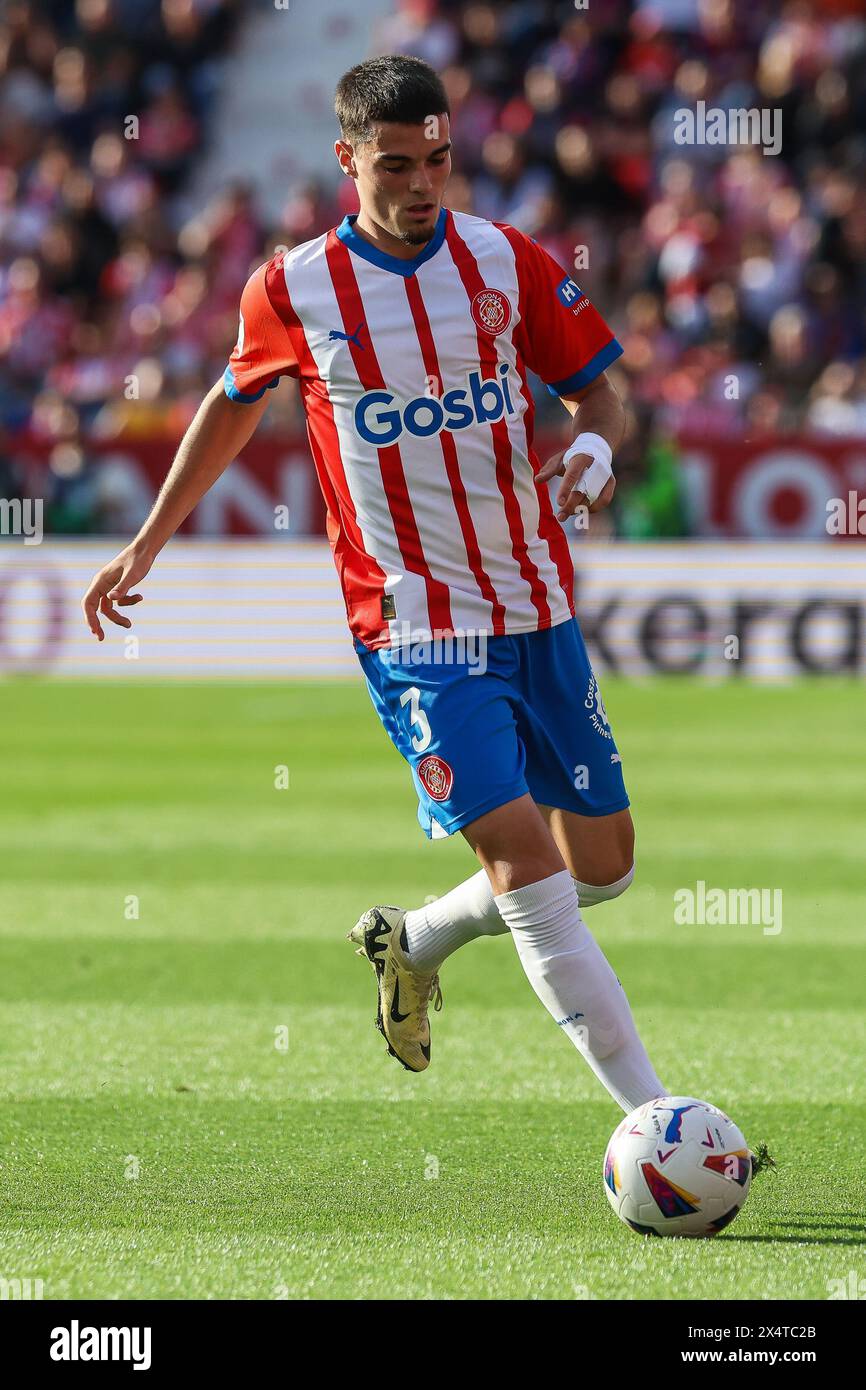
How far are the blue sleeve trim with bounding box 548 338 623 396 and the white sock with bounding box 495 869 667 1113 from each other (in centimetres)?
118

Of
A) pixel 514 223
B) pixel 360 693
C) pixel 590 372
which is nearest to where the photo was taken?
pixel 590 372

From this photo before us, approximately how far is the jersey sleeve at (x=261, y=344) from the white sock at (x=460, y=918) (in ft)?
4.13

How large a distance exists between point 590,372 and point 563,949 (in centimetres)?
136

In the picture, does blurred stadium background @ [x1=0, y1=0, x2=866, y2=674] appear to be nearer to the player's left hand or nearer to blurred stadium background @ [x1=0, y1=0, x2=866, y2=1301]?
blurred stadium background @ [x1=0, y1=0, x2=866, y2=1301]

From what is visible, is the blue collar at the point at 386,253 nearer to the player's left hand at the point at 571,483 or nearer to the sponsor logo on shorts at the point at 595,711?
the player's left hand at the point at 571,483

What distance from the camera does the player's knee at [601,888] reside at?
193 inches

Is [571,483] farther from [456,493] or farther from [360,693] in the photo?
[360,693]

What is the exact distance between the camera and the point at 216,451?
15.8 feet

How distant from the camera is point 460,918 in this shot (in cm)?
507

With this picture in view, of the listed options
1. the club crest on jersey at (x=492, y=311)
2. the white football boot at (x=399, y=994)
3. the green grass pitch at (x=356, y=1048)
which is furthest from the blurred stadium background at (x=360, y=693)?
the club crest on jersey at (x=492, y=311)

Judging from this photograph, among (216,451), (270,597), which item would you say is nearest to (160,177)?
(270,597)

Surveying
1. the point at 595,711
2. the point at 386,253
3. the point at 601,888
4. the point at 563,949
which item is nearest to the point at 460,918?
the point at 601,888

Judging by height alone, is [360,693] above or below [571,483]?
below
